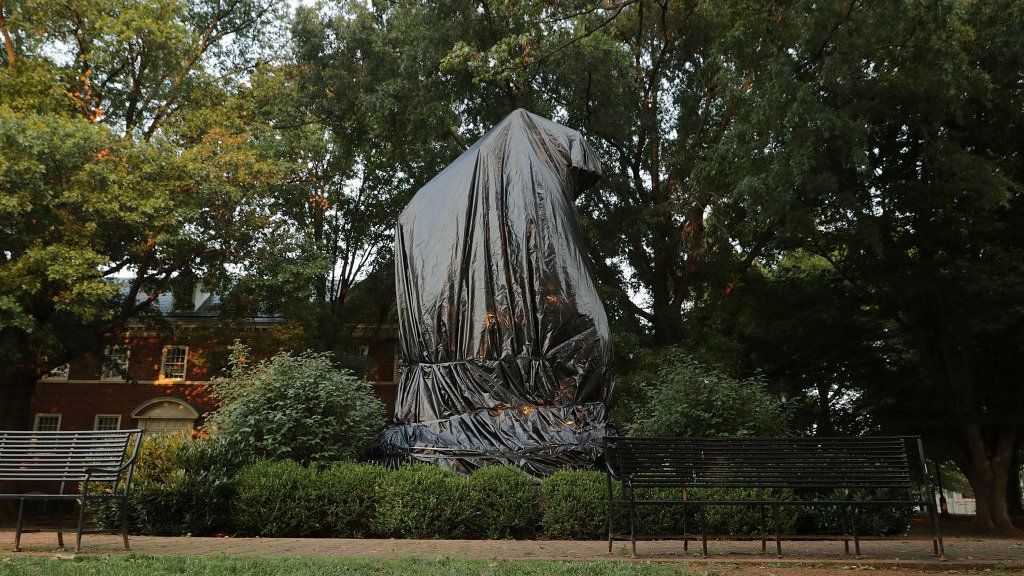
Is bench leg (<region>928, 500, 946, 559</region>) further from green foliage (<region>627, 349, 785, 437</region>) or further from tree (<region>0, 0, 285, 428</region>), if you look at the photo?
tree (<region>0, 0, 285, 428</region>)

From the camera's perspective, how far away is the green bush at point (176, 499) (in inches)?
329

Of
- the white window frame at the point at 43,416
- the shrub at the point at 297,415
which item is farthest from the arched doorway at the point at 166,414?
the shrub at the point at 297,415

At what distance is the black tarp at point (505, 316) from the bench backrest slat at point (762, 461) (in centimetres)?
323

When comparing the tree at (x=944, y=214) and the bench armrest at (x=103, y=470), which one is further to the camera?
the tree at (x=944, y=214)

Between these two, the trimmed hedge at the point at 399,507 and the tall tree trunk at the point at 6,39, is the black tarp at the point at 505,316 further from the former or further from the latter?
the tall tree trunk at the point at 6,39

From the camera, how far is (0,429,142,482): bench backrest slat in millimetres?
6852

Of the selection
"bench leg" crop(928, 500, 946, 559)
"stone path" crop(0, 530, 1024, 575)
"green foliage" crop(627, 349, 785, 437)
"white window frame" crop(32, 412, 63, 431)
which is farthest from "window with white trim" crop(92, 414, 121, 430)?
"bench leg" crop(928, 500, 946, 559)

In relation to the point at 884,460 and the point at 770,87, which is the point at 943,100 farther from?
the point at 884,460

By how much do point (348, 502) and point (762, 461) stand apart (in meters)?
4.53

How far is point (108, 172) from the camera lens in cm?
1697

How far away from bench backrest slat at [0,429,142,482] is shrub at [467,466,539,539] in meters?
3.54

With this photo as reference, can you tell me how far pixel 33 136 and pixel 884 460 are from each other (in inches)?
660

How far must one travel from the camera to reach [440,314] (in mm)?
11539

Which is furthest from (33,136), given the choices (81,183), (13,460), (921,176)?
(921,176)
